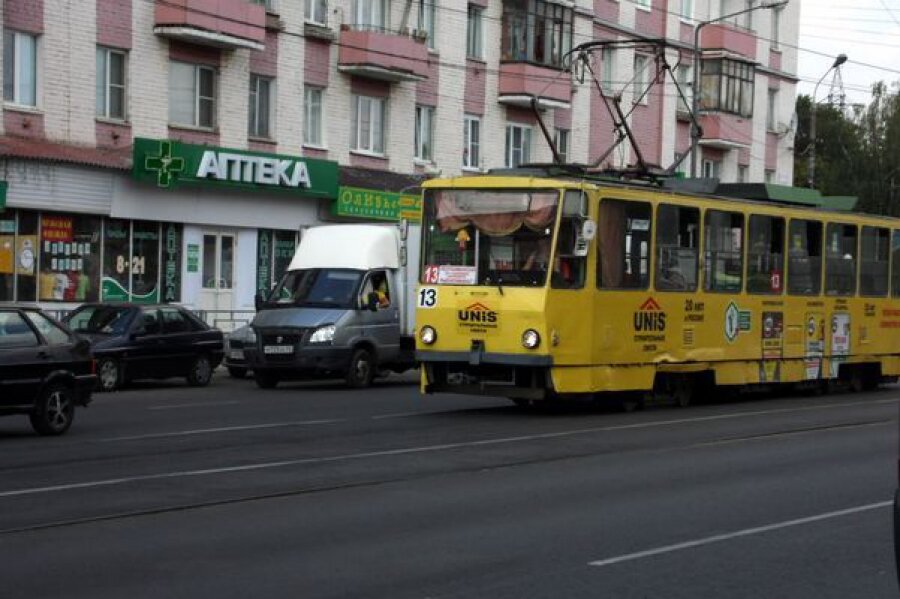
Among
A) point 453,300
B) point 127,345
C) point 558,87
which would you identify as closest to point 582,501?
point 453,300

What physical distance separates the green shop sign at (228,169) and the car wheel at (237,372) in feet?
17.9

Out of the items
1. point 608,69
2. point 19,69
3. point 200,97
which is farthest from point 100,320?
point 608,69

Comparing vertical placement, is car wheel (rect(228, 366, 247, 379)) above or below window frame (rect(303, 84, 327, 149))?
below

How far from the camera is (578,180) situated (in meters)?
19.7

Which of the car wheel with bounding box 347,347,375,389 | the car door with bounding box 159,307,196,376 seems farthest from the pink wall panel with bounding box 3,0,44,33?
the car wheel with bounding box 347,347,375,389

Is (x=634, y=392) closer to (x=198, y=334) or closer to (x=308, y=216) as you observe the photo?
(x=198, y=334)

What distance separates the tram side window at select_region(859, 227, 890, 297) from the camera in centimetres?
2598

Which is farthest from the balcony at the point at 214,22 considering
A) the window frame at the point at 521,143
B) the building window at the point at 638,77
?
the building window at the point at 638,77

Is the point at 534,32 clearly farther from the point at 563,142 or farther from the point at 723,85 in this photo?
the point at 723,85

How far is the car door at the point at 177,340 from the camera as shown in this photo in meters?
26.0

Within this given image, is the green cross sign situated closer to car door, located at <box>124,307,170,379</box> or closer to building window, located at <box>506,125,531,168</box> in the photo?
car door, located at <box>124,307,170,379</box>

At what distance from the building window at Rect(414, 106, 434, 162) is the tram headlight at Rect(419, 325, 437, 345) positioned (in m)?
21.8

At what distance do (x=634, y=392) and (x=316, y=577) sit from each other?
40.9 ft

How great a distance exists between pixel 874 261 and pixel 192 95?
15.9m
